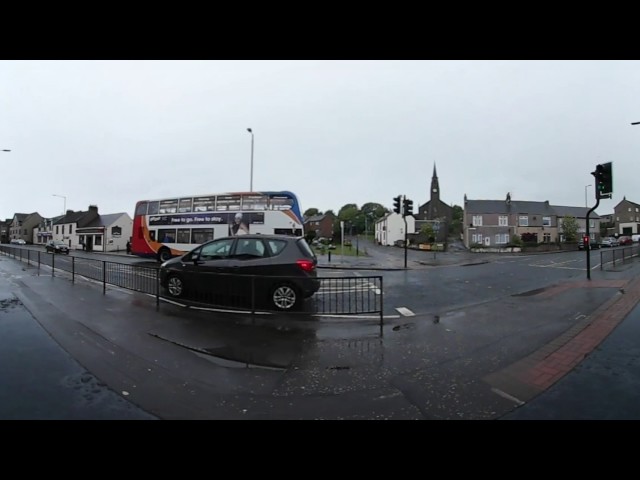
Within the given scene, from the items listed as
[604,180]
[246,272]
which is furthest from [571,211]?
[246,272]

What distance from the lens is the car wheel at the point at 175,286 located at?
8055 mm

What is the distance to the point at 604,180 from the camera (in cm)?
1212

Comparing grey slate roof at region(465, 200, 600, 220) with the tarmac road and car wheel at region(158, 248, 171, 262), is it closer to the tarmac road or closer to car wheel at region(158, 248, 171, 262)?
car wheel at region(158, 248, 171, 262)

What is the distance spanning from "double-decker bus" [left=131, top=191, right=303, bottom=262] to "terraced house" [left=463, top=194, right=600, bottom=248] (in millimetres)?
44641

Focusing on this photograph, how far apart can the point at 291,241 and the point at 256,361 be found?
12.2 feet

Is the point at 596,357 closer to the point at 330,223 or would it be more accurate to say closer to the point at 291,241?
the point at 291,241

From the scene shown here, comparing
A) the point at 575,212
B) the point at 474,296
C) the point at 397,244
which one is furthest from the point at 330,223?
the point at 474,296

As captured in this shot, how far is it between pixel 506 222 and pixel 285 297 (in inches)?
2317

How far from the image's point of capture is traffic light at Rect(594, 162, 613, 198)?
12.0 metres

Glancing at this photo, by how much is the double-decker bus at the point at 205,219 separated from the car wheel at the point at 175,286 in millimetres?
9481

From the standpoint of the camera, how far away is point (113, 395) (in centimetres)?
327

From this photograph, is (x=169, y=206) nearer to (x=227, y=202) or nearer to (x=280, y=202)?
(x=227, y=202)

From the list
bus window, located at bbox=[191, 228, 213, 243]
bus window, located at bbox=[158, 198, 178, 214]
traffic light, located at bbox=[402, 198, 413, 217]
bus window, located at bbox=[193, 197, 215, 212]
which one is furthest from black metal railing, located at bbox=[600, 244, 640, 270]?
bus window, located at bbox=[158, 198, 178, 214]

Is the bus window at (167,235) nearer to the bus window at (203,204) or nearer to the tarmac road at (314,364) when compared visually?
the bus window at (203,204)
